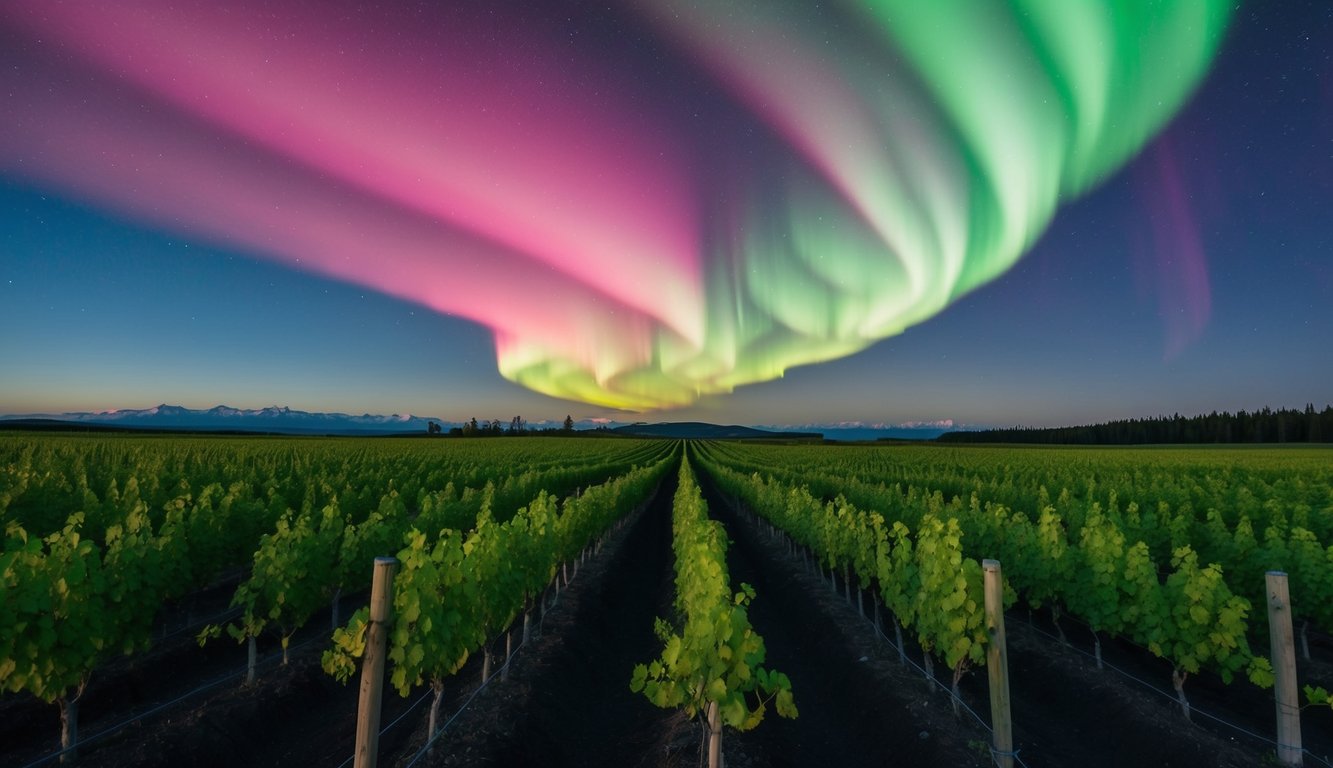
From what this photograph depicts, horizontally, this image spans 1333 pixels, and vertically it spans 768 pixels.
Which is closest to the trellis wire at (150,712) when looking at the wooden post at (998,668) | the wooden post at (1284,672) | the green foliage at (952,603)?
the wooden post at (998,668)

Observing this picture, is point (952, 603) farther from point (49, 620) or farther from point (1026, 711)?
point (49, 620)

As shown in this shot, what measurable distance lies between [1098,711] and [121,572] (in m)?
13.2

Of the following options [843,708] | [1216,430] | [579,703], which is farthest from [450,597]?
[1216,430]

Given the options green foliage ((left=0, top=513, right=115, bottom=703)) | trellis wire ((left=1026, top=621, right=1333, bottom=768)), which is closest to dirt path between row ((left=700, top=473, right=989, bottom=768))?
trellis wire ((left=1026, top=621, right=1333, bottom=768))

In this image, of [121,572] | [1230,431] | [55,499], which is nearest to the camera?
[121,572]

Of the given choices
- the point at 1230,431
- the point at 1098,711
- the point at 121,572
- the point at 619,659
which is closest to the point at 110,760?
the point at 121,572

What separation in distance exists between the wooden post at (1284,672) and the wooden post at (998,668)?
2.51 meters

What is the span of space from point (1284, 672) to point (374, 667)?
8.57 m

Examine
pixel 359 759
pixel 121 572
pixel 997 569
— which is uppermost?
Answer: pixel 997 569

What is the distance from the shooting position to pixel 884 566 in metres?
9.66

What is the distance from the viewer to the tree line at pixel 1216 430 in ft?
321

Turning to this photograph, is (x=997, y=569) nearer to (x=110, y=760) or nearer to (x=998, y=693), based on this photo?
(x=998, y=693)

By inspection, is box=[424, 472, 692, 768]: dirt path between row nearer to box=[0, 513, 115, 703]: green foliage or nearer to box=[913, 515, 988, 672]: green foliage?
box=[913, 515, 988, 672]: green foliage

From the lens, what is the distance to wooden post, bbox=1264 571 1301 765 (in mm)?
5191
